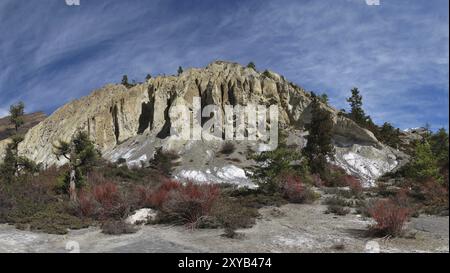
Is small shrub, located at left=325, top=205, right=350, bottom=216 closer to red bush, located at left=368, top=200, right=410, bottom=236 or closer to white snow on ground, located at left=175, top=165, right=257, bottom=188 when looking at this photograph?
red bush, located at left=368, top=200, right=410, bottom=236

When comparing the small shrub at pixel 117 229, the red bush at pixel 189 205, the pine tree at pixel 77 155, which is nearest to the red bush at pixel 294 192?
the red bush at pixel 189 205

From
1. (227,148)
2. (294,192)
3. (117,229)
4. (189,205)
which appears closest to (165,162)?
(227,148)

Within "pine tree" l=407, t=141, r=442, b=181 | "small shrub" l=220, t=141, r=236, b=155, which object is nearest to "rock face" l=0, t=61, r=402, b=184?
"small shrub" l=220, t=141, r=236, b=155

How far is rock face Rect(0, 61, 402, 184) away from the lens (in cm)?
5938

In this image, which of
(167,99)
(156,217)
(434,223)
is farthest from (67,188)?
(167,99)

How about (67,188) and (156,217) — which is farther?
(67,188)

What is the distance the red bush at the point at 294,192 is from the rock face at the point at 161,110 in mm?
36537

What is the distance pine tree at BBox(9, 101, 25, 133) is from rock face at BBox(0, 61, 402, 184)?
2189 centimetres

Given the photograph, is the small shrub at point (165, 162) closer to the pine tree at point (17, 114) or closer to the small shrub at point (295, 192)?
the pine tree at point (17, 114)

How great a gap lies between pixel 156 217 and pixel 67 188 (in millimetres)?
11116

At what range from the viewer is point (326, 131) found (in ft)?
117

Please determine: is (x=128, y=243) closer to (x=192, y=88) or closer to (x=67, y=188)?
(x=67, y=188)

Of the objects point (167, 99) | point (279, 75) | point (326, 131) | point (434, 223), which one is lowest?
point (434, 223)

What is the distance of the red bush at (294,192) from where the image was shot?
20172 millimetres
